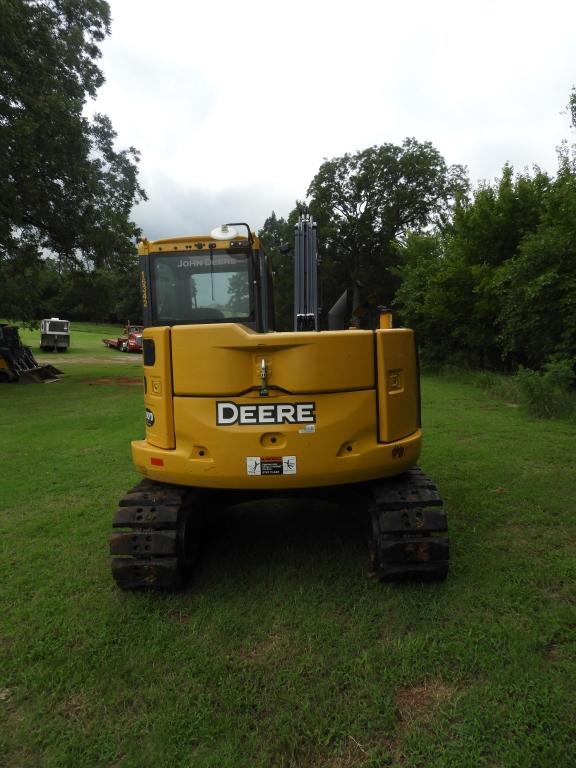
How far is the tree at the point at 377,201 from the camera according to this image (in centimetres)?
3850

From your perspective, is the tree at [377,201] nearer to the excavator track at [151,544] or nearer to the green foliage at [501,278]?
the green foliage at [501,278]

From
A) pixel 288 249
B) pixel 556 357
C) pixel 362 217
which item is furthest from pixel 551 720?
pixel 362 217

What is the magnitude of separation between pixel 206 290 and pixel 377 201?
37267mm

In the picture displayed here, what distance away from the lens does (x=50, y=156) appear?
48.5 feet

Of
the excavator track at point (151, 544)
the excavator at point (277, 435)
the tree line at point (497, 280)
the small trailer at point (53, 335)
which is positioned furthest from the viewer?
the small trailer at point (53, 335)

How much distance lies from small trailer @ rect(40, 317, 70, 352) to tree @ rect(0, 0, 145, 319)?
48.6 ft

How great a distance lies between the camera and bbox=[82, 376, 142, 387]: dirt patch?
17.2 meters

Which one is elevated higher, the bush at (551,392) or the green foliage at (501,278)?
the green foliage at (501,278)

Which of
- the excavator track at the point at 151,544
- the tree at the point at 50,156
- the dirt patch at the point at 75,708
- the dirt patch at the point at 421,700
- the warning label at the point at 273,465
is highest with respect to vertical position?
the tree at the point at 50,156

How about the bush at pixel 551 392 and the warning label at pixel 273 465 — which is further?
the bush at pixel 551 392

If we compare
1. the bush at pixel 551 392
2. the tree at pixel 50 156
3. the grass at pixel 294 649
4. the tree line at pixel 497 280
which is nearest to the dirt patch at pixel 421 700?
the grass at pixel 294 649

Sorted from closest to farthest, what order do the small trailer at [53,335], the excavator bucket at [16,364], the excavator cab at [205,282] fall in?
the excavator cab at [205,282]
the excavator bucket at [16,364]
the small trailer at [53,335]

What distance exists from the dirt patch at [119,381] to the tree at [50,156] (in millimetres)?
3771

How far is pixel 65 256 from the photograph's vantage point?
59.0ft
